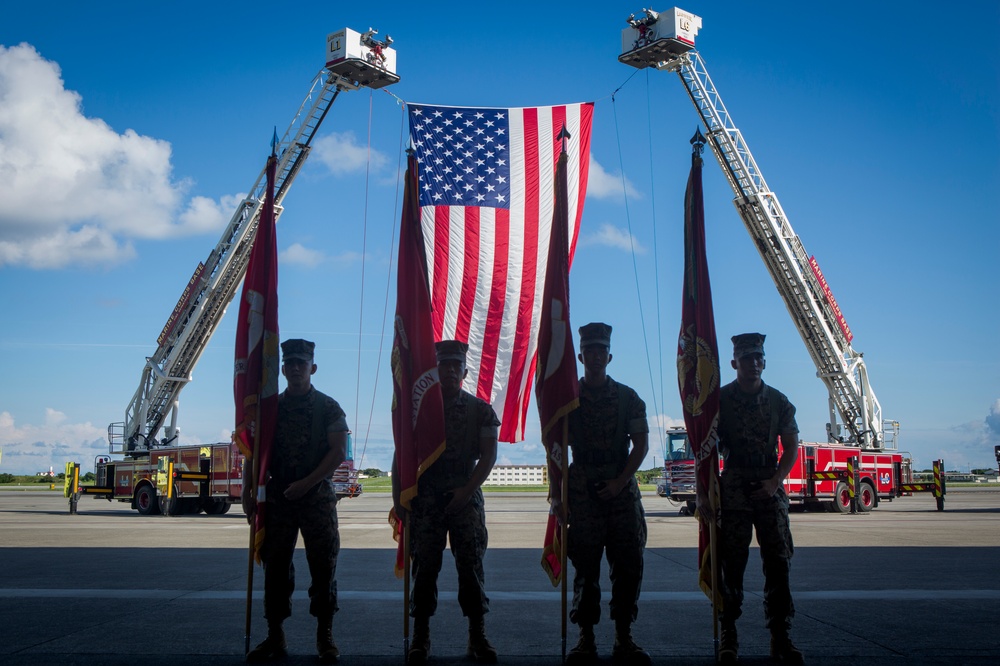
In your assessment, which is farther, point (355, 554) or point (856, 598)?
point (355, 554)

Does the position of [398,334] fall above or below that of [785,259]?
below

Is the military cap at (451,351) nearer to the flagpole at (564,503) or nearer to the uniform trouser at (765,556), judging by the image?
the flagpole at (564,503)

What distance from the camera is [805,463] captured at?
22.9 metres

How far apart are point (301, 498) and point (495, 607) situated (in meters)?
2.49

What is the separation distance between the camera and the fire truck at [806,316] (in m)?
23.7

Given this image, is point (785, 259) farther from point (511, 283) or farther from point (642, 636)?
point (642, 636)

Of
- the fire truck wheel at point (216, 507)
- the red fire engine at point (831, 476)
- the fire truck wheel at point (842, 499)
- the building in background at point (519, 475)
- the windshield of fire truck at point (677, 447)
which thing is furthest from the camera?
the building in background at point (519, 475)

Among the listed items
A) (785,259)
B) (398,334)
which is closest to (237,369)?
(398,334)

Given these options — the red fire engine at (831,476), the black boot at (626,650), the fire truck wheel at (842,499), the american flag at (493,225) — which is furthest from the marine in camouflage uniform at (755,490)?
the fire truck wheel at (842,499)

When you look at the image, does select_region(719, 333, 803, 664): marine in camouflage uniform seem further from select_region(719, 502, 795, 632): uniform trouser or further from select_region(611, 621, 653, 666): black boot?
select_region(611, 621, 653, 666): black boot

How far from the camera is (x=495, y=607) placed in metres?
7.28

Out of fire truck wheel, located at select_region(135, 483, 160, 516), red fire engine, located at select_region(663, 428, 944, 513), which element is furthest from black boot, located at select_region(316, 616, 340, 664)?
fire truck wheel, located at select_region(135, 483, 160, 516)

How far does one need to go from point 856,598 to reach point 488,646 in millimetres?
3957

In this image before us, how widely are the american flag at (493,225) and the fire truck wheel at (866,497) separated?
51.6ft
